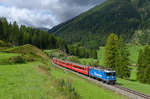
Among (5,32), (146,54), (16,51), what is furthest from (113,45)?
(5,32)

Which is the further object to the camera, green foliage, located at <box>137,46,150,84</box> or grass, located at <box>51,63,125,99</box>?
green foliage, located at <box>137,46,150,84</box>

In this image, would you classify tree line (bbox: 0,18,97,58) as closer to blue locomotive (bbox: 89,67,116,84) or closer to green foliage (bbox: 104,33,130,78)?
green foliage (bbox: 104,33,130,78)

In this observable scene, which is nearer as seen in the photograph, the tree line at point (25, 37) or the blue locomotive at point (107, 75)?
the blue locomotive at point (107, 75)

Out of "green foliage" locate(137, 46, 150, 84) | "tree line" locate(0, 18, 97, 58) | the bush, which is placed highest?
"tree line" locate(0, 18, 97, 58)

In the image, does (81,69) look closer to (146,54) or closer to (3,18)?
(146,54)

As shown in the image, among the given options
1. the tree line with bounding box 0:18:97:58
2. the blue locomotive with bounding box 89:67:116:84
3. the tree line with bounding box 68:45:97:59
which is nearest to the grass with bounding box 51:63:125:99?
the blue locomotive with bounding box 89:67:116:84

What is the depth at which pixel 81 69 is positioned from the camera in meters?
43.7

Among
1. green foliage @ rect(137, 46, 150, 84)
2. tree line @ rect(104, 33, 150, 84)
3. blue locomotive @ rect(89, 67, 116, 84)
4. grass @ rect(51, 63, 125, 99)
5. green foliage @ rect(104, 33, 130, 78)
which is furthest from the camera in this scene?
green foliage @ rect(104, 33, 130, 78)

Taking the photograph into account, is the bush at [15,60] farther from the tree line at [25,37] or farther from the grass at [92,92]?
the tree line at [25,37]

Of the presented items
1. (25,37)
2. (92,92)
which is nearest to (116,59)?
(92,92)

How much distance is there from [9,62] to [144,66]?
48.7 meters

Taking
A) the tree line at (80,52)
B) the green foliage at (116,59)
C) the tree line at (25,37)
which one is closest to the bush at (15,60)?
the green foliage at (116,59)

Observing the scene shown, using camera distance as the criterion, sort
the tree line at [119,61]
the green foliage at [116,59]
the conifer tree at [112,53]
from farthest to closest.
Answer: the conifer tree at [112,53] → the green foliage at [116,59] → the tree line at [119,61]

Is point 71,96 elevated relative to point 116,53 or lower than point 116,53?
lower
